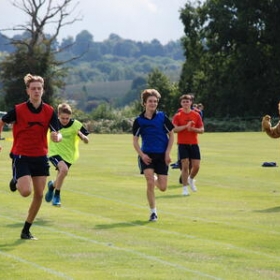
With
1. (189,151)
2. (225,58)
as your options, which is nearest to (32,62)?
(225,58)

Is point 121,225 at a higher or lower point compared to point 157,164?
lower

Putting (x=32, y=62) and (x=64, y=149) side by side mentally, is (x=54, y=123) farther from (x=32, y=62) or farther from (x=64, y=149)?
(x=32, y=62)

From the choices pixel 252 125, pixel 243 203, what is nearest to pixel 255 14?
pixel 252 125

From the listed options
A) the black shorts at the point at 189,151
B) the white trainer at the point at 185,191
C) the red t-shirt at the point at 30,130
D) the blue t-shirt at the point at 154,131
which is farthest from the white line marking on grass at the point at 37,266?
the black shorts at the point at 189,151

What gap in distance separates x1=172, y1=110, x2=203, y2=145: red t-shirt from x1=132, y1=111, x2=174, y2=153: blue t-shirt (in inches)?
172

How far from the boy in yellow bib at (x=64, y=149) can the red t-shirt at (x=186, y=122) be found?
3.16m

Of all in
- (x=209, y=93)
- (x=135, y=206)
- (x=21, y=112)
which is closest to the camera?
(x=21, y=112)

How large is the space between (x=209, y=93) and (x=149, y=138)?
67.1 meters

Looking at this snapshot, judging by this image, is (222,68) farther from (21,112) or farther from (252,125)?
(21,112)

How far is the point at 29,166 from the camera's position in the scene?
12.2 m

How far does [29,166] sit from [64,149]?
447cm

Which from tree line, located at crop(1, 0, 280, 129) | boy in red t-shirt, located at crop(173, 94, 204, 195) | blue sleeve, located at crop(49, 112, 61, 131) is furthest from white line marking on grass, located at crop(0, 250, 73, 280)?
tree line, located at crop(1, 0, 280, 129)

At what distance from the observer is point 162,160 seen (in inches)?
586

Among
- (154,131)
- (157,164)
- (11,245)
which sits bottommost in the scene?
(11,245)
